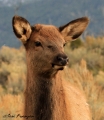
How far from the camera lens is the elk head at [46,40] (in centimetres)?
685

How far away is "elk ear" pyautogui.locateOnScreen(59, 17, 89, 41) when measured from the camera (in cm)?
758

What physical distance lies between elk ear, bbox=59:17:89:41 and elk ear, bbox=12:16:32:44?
0.50m

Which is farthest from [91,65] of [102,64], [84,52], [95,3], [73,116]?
[95,3]

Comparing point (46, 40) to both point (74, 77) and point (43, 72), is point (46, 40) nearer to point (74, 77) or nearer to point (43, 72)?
point (43, 72)

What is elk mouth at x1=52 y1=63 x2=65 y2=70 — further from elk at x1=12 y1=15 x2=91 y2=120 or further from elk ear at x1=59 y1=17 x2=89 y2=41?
elk ear at x1=59 y1=17 x2=89 y2=41

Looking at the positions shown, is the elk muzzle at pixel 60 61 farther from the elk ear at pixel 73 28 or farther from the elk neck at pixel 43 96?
the elk ear at pixel 73 28

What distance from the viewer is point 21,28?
7.38 m

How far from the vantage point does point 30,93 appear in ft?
24.0

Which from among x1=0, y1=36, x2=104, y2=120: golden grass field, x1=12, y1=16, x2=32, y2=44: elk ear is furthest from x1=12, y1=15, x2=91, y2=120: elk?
x1=0, y1=36, x2=104, y2=120: golden grass field

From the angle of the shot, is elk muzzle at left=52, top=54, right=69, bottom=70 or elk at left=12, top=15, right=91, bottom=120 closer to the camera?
elk muzzle at left=52, top=54, right=69, bottom=70

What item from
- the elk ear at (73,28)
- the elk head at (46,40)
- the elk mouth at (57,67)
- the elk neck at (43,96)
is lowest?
the elk neck at (43,96)

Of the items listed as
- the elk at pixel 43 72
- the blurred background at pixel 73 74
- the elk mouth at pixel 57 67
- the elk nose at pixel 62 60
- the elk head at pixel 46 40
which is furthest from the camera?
the blurred background at pixel 73 74

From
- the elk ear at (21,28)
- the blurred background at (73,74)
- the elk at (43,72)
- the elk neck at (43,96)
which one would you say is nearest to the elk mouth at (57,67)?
the elk at (43,72)

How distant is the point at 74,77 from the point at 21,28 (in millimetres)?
4862
